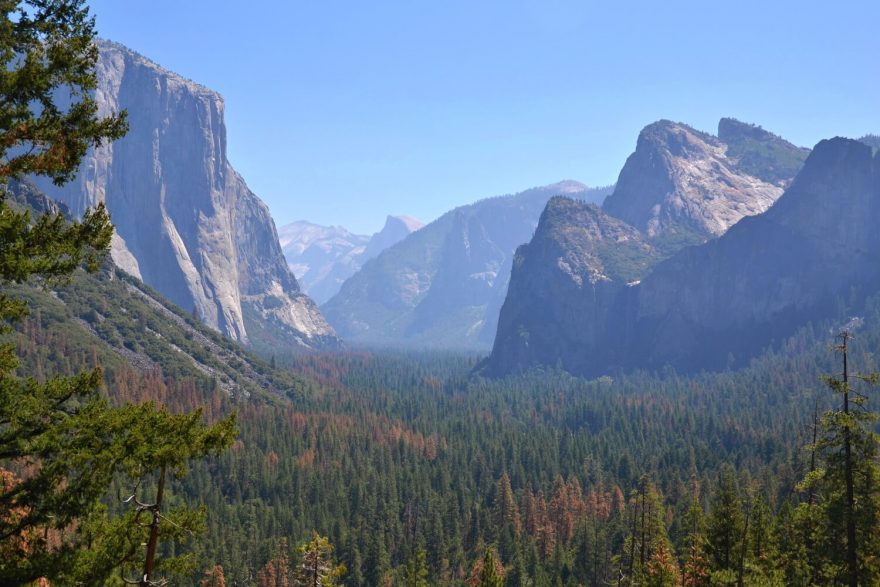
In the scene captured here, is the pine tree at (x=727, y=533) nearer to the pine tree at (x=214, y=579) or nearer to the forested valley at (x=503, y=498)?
the forested valley at (x=503, y=498)

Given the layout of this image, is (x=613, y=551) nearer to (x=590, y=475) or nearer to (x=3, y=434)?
(x=590, y=475)

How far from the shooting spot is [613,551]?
91625mm

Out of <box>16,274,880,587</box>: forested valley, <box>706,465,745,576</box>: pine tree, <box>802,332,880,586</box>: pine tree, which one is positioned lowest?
<box>16,274,880,587</box>: forested valley

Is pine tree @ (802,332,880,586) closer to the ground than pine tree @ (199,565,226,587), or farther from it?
farther from it

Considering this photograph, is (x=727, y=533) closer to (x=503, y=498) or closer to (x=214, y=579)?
(x=214, y=579)

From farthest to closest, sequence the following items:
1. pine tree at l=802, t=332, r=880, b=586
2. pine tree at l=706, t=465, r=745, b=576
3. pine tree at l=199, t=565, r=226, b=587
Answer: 1. pine tree at l=199, t=565, r=226, b=587
2. pine tree at l=706, t=465, r=745, b=576
3. pine tree at l=802, t=332, r=880, b=586

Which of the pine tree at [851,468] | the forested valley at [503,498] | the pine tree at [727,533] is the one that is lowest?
the forested valley at [503,498]

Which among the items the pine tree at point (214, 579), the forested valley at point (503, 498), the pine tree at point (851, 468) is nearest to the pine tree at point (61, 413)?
the pine tree at point (851, 468)

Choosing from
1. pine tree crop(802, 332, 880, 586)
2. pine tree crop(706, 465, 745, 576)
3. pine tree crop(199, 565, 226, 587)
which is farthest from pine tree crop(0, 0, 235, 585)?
pine tree crop(199, 565, 226, 587)

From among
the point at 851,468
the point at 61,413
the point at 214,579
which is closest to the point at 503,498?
A: the point at 214,579

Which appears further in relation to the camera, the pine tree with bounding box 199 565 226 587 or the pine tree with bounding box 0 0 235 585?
the pine tree with bounding box 199 565 226 587

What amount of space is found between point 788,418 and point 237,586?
153 meters

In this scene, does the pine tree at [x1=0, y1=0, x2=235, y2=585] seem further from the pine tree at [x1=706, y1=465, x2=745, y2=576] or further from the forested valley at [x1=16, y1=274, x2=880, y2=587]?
the pine tree at [x1=706, y1=465, x2=745, y2=576]

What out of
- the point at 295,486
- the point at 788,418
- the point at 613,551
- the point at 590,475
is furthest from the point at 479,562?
the point at 788,418
